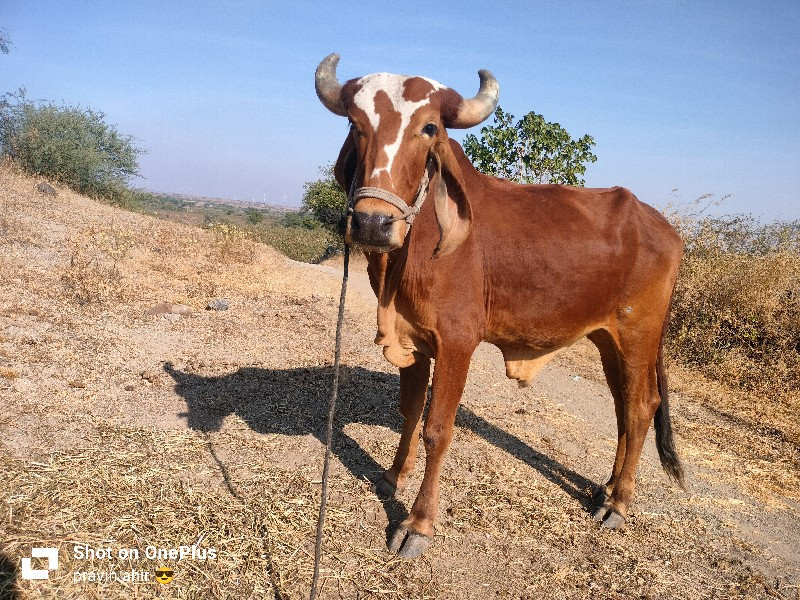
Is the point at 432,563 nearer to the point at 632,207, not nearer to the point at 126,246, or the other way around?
the point at 632,207

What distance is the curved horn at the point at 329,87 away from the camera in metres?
2.86

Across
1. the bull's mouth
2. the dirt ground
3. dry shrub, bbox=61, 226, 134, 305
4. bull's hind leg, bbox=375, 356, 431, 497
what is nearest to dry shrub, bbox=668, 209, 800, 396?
the dirt ground

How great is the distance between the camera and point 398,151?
103 inches

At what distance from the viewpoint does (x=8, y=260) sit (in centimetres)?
758

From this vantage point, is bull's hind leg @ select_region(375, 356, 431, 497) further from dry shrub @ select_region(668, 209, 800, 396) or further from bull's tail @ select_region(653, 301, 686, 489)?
dry shrub @ select_region(668, 209, 800, 396)

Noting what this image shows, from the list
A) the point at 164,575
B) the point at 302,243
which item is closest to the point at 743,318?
the point at 164,575

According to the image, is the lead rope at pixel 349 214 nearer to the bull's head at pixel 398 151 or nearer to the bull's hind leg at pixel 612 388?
the bull's head at pixel 398 151

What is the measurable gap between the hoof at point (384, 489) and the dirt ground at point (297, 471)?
6 cm

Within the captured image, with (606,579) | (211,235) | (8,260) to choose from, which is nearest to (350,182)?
(606,579)

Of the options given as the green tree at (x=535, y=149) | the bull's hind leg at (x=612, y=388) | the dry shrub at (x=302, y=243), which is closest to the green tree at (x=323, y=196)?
the dry shrub at (x=302, y=243)

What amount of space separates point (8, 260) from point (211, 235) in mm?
5469

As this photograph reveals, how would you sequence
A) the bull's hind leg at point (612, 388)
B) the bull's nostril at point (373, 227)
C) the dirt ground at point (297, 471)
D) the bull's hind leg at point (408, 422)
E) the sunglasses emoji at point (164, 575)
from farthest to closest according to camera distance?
the bull's hind leg at point (612, 388), the bull's hind leg at point (408, 422), the dirt ground at point (297, 471), the sunglasses emoji at point (164, 575), the bull's nostril at point (373, 227)

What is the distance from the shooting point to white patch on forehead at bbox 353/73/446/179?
8.54 feet
